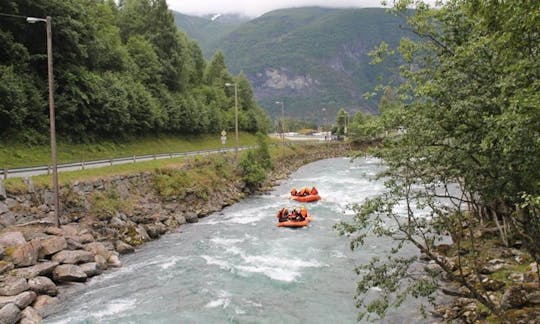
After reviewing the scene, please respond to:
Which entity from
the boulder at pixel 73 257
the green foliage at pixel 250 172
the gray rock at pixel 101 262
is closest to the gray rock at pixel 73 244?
the boulder at pixel 73 257

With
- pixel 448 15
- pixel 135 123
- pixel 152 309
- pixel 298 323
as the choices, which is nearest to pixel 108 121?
pixel 135 123

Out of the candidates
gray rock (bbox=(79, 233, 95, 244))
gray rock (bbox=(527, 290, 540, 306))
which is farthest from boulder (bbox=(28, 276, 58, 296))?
gray rock (bbox=(527, 290, 540, 306))

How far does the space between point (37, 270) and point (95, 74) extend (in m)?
28.4

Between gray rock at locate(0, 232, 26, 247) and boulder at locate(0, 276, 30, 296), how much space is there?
2.46 metres

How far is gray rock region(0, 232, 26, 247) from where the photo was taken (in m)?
17.3

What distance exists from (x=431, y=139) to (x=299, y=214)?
1858 centimetres

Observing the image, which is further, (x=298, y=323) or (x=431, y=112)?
(x=298, y=323)

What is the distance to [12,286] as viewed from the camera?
48.4 feet

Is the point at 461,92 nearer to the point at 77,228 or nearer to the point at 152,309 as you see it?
the point at 152,309

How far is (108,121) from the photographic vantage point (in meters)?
39.5

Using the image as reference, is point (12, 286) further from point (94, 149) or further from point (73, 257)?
point (94, 149)

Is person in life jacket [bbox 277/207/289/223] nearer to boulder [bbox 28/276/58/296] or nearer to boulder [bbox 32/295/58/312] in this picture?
boulder [bbox 28/276/58/296]

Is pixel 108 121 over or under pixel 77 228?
over

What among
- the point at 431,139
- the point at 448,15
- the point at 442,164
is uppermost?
the point at 448,15
